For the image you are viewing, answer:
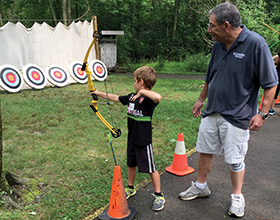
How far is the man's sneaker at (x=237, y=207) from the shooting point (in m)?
2.57

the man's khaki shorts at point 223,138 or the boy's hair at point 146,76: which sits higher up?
the boy's hair at point 146,76

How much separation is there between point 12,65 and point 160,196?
8.48 meters

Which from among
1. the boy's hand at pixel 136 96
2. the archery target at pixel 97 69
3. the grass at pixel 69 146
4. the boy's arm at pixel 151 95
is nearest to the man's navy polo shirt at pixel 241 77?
the boy's arm at pixel 151 95

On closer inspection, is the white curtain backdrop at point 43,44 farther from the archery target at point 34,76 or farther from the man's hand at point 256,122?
the man's hand at point 256,122

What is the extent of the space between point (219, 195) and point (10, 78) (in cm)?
814

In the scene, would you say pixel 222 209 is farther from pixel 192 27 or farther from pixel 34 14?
pixel 192 27

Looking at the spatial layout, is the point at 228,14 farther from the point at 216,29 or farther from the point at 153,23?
the point at 153,23

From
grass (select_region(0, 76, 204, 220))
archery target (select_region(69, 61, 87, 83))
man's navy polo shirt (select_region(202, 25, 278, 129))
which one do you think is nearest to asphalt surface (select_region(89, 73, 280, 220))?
grass (select_region(0, 76, 204, 220))

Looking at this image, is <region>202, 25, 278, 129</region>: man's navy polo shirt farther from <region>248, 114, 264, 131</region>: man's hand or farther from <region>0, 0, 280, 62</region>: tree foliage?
<region>0, 0, 280, 62</region>: tree foliage

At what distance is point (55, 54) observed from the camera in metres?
10.6

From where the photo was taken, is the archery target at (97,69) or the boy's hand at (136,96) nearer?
the boy's hand at (136,96)

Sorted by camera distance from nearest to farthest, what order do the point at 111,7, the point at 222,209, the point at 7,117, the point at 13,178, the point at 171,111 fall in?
the point at 222,209, the point at 13,178, the point at 7,117, the point at 171,111, the point at 111,7

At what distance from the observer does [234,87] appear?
2.39 metres

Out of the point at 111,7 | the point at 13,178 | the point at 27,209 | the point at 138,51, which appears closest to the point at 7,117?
the point at 13,178
